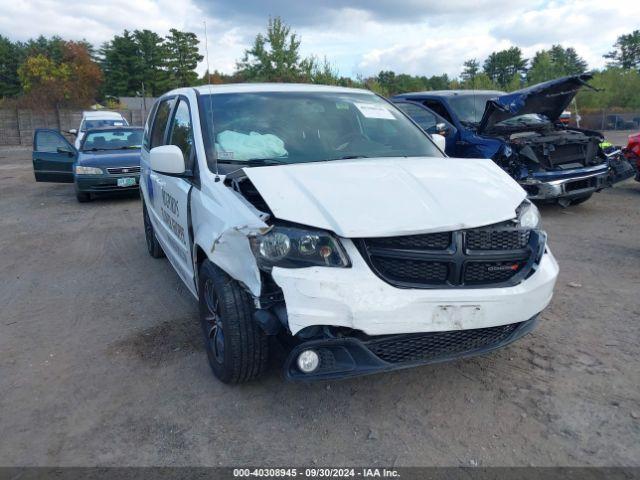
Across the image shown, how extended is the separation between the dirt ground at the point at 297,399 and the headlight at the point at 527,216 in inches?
36.9

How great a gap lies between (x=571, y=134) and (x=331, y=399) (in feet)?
22.1

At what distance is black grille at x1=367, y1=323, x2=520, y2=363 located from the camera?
2.71 m

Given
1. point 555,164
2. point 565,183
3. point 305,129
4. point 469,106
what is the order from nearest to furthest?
point 305,129
point 565,183
point 555,164
point 469,106

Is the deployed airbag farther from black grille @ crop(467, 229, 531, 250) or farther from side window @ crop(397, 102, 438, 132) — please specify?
side window @ crop(397, 102, 438, 132)

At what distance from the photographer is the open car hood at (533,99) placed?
7.41m

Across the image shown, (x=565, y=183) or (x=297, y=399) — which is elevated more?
(x=565, y=183)

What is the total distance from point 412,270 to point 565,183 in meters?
5.79

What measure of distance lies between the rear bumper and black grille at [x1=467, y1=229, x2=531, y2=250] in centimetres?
45

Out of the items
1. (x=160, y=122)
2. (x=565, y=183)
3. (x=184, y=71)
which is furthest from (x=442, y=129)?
(x=184, y=71)

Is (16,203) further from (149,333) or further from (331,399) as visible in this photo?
(331,399)

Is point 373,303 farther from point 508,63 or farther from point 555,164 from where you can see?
point 508,63

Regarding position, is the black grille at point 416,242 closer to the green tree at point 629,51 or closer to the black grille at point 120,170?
the black grille at point 120,170

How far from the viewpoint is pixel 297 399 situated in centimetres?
313

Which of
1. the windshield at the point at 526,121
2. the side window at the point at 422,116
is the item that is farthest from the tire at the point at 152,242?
the windshield at the point at 526,121
